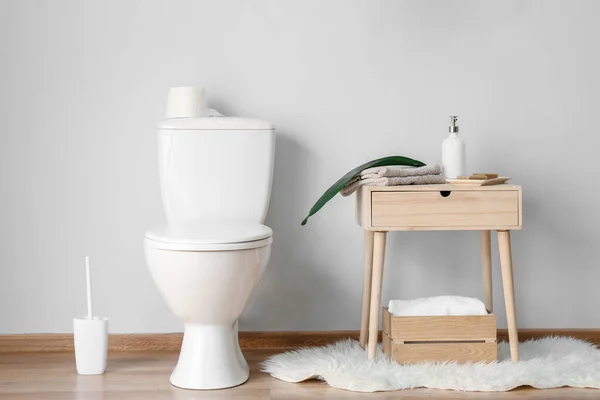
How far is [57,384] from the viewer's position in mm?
2186

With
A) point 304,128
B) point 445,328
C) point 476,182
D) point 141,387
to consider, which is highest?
point 304,128

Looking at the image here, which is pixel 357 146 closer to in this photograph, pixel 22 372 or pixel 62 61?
pixel 62 61

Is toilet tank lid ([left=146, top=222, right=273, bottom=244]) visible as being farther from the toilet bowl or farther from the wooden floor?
the wooden floor

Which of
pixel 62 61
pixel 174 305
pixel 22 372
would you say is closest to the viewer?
pixel 174 305

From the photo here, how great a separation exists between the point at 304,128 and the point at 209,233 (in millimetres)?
691

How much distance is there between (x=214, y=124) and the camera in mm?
2375

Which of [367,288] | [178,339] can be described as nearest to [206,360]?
[178,339]

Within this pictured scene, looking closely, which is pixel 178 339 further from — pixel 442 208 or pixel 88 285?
pixel 442 208

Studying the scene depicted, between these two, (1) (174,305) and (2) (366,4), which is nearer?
(1) (174,305)

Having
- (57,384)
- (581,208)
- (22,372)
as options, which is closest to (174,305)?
(57,384)

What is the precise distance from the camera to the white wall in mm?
2547

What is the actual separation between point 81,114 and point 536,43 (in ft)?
5.29

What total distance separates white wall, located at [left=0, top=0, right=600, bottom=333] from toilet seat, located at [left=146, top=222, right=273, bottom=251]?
0.48 m

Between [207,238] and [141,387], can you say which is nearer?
[207,238]
